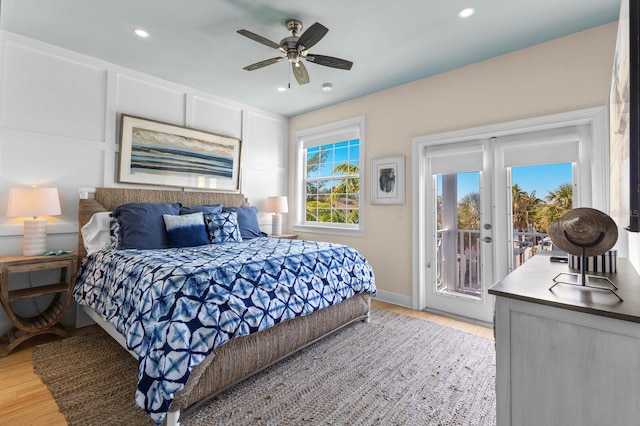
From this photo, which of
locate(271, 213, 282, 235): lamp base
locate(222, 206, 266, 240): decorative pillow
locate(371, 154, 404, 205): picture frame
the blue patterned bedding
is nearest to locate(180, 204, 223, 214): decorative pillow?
locate(222, 206, 266, 240): decorative pillow

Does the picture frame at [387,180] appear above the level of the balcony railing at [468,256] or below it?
above

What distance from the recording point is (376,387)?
2.01 m

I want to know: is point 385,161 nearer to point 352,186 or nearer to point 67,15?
point 352,186

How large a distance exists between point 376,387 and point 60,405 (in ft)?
6.33

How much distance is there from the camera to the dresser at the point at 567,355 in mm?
878

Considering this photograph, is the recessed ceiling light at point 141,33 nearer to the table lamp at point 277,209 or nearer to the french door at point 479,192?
the table lamp at point 277,209

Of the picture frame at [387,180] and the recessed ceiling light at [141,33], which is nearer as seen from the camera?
the recessed ceiling light at [141,33]

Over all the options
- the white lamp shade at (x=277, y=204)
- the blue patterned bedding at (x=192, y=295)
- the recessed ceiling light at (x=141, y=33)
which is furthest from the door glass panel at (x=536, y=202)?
the recessed ceiling light at (x=141, y=33)

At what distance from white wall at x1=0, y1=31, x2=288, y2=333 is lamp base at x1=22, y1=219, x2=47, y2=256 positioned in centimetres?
18

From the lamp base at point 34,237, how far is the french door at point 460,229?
389 cm

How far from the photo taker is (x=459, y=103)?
3.27 m

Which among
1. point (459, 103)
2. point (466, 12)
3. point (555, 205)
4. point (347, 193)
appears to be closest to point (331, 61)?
point (466, 12)

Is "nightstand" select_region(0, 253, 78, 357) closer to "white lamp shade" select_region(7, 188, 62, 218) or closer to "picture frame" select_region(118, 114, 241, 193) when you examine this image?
"white lamp shade" select_region(7, 188, 62, 218)

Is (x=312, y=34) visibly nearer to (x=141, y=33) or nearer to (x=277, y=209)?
(x=141, y=33)
